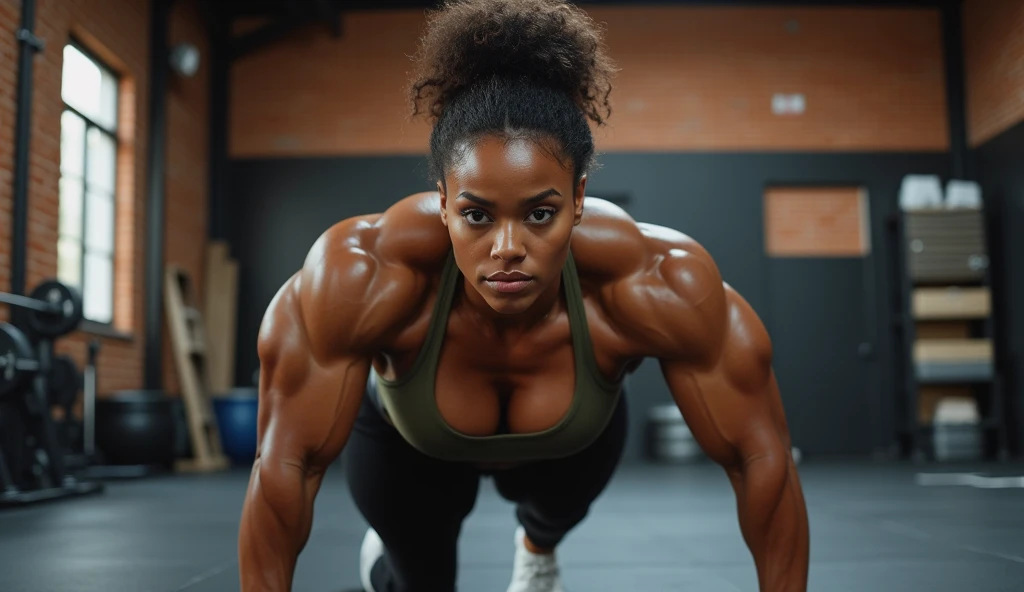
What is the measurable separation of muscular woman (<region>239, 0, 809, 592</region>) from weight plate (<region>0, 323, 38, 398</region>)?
293 centimetres

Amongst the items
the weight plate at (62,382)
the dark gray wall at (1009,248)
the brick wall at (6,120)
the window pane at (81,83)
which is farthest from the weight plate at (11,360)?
the dark gray wall at (1009,248)

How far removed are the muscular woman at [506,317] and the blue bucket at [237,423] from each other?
230 inches

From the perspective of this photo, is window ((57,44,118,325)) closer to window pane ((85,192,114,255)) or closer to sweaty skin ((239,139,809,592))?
window pane ((85,192,114,255))

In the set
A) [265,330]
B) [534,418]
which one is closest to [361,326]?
[265,330]

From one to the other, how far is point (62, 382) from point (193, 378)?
2.30m

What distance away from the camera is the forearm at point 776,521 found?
1.29m

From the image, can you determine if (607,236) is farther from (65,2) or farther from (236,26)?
(236,26)

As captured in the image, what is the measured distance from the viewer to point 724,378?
4.26 feet

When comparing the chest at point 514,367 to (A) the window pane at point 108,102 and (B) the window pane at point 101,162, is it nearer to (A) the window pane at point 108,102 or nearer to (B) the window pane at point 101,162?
(B) the window pane at point 101,162

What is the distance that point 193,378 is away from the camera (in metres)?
6.89

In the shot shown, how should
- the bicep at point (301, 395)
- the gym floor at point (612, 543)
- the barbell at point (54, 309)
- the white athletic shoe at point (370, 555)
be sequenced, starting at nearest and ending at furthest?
the bicep at point (301, 395) → the white athletic shoe at point (370, 555) → the gym floor at point (612, 543) → the barbell at point (54, 309)

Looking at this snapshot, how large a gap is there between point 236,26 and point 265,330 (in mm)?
7689

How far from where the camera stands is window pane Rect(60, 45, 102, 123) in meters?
5.71

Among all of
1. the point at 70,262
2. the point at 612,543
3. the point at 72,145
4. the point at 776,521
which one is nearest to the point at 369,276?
the point at 776,521
